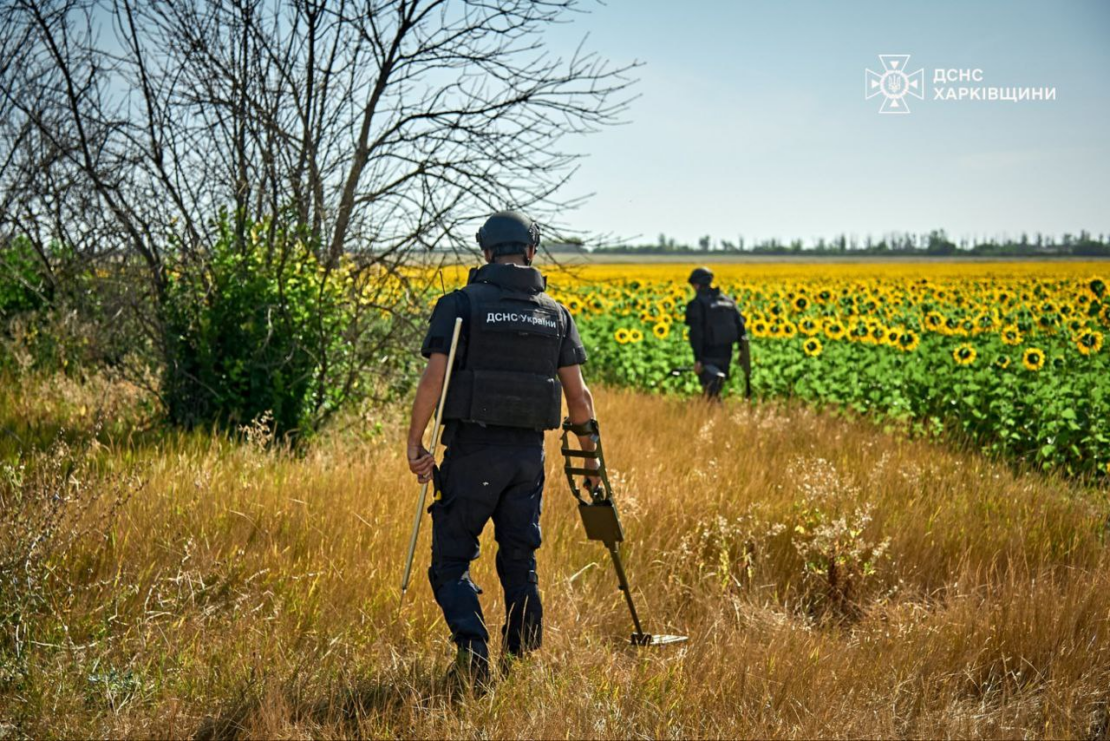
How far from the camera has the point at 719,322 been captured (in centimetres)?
1096

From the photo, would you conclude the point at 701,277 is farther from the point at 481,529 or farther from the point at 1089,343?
the point at 481,529

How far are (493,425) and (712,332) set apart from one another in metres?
7.25

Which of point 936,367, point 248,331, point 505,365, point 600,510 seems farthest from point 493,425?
point 936,367

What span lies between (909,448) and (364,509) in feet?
16.4

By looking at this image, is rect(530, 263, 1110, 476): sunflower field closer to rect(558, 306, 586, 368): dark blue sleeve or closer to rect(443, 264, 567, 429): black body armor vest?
rect(558, 306, 586, 368): dark blue sleeve

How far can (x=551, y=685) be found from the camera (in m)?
3.69

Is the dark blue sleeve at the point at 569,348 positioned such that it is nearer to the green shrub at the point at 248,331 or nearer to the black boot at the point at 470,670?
the black boot at the point at 470,670

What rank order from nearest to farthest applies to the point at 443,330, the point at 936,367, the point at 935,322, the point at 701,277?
the point at 443,330
the point at 701,277
the point at 936,367
the point at 935,322

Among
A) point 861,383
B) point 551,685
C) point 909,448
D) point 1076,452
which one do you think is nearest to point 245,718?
point 551,685

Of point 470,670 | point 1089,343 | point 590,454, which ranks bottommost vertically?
point 470,670

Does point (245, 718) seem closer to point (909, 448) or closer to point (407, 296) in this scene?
point (407, 296)

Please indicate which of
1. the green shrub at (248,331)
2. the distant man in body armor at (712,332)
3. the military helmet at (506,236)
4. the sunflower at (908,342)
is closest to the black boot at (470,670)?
the military helmet at (506,236)

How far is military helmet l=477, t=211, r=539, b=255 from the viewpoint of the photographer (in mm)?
4148

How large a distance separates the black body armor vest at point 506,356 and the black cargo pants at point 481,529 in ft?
0.59
